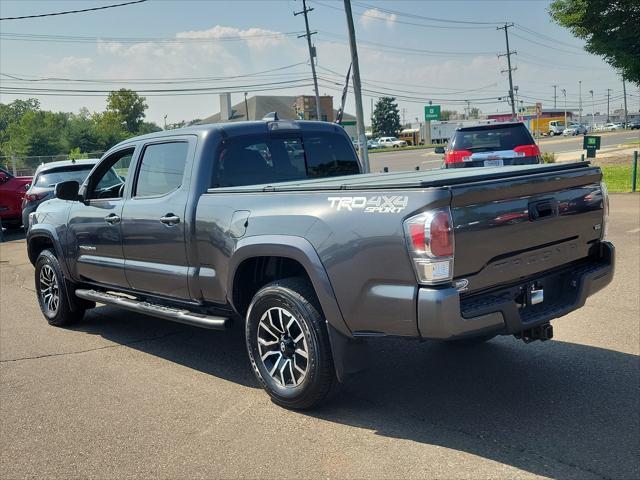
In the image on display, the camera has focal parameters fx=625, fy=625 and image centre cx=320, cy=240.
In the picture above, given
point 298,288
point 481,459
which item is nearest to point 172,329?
point 298,288

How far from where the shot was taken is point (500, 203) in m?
3.65

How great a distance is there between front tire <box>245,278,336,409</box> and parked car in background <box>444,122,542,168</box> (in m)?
8.17

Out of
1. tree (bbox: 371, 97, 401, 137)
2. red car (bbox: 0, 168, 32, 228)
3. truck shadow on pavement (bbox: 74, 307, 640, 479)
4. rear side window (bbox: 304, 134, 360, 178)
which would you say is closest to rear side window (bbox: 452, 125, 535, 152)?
rear side window (bbox: 304, 134, 360, 178)

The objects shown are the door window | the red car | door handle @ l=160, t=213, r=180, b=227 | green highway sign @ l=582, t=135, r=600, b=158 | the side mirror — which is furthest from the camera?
green highway sign @ l=582, t=135, r=600, b=158

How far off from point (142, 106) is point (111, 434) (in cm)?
8700

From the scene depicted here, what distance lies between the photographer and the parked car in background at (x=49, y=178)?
13719mm

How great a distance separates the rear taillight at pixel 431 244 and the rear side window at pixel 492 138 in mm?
9024

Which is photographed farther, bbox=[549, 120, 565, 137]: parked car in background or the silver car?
bbox=[549, 120, 565, 137]: parked car in background

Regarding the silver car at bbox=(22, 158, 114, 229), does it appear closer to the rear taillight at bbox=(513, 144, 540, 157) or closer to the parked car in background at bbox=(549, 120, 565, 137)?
the rear taillight at bbox=(513, 144, 540, 157)

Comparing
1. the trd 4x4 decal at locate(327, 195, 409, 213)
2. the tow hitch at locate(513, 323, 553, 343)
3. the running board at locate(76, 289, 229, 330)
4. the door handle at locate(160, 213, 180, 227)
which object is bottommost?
the tow hitch at locate(513, 323, 553, 343)

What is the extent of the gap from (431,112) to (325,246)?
339 ft

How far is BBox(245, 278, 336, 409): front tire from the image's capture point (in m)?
3.98

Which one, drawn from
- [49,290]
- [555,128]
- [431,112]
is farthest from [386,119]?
[49,290]

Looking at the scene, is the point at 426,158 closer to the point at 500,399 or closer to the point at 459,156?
the point at 459,156
